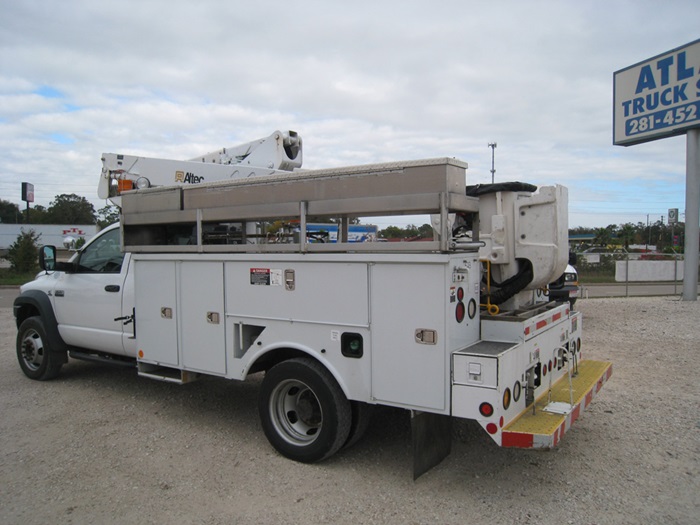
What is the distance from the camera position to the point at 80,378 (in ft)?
23.9

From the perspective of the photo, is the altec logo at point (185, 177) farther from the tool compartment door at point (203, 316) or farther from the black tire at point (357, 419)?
the black tire at point (357, 419)

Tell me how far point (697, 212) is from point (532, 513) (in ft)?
45.4

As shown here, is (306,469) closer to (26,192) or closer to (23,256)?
(23,256)

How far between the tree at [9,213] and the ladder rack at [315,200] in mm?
96498

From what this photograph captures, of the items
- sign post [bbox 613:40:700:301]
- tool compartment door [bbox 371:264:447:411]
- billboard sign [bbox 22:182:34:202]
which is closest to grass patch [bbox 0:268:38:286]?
billboard sign [bbox 22:182:34:202]

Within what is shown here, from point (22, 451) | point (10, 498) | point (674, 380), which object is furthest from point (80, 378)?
point (674, 380)

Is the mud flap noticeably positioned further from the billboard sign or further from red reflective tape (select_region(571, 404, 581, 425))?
the billboard sign

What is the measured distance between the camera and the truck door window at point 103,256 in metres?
6.37

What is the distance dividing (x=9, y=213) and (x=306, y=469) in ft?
340

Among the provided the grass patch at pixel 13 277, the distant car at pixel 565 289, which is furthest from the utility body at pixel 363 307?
the grass patch at pixel 13 277

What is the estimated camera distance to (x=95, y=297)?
6348 millimetres

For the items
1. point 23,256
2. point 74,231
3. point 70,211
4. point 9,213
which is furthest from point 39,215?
point 23,256

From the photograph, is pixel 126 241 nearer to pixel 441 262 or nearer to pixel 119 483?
pixel 119 483

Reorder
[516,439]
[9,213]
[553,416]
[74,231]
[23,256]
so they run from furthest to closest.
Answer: [9,213] < [74,231] < [23,256] < [553,416] < [516,439]
